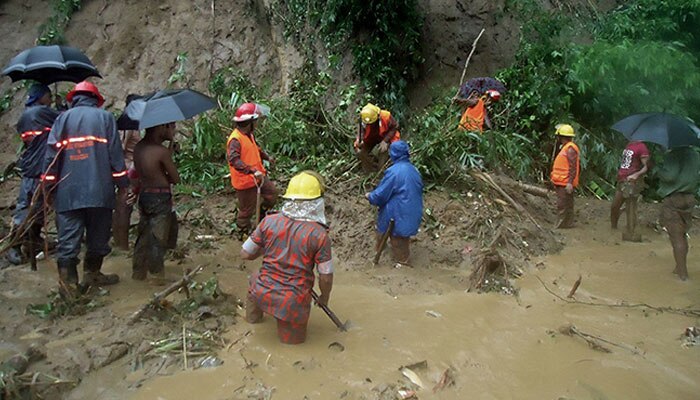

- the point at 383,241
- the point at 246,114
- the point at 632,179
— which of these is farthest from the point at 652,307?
the point at 246,114

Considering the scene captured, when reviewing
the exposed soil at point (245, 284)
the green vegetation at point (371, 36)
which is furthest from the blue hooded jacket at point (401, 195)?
the green vegetation at point (371, 36)

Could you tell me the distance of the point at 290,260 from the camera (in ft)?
13.8

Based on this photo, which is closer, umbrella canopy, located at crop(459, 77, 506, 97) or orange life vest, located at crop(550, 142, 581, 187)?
orange life vest, located at crop(550, 142, 581, 187)

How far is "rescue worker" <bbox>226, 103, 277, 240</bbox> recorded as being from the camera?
20.9ft

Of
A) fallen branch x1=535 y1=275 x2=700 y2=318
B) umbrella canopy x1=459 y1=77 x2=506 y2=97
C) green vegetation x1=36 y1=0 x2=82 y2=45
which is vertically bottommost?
fallen branch x1=535 y1=275 x2=700 y2=318

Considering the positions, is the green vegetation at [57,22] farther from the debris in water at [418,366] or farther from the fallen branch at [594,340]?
the fallen branch at [594,340]

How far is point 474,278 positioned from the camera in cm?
580

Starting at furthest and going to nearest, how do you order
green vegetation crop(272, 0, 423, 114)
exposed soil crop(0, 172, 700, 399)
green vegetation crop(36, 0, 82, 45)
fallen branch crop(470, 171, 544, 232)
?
1. green vegetation crop(36, 0, 82, 45)
2. green vegetation crop(272, 0, 423, 114)
3. fallen branch crop(470, 171, 544, 232)
4. exposed soil crop(0, 172, 700, 399)

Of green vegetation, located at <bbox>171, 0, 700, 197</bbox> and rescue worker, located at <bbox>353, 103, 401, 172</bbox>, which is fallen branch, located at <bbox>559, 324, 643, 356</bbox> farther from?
rescue worker, located at <bbox>353, 103, 401, 172</bbox>

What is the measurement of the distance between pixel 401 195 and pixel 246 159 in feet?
6.20

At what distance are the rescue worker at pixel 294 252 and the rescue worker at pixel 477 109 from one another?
4.69m

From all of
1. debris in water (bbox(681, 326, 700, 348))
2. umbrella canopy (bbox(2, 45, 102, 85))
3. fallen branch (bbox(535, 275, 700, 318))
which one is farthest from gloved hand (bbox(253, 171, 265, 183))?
debris in water (bbox(681, 326, 700, 348))

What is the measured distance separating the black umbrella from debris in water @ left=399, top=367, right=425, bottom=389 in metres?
3.83

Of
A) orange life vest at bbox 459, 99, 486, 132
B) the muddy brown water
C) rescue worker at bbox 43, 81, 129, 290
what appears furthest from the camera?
orange life vest at bbox 459, 99, 486, 132
